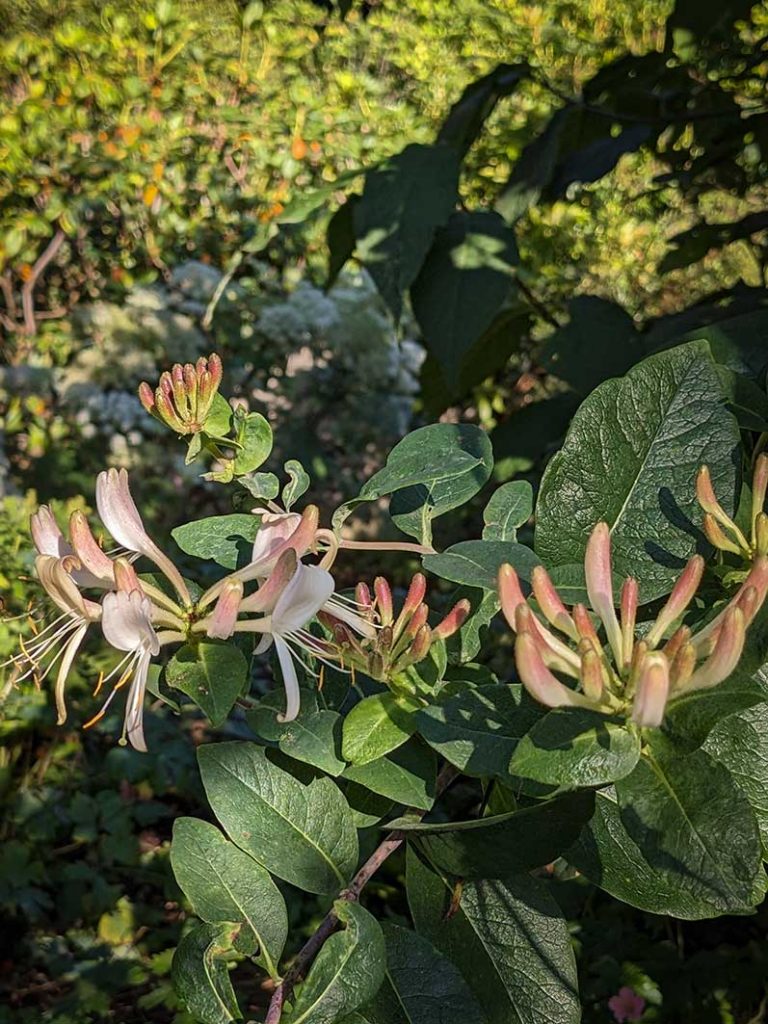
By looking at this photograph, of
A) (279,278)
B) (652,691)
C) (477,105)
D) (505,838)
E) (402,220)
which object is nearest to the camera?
(652,691)

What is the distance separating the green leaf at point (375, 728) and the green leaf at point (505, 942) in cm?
9

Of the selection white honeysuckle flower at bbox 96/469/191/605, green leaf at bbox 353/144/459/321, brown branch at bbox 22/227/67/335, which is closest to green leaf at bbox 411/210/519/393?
green leaf at bbox 353/144/459/321

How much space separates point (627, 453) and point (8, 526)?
1.62 m

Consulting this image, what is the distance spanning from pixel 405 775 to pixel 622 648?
113mm

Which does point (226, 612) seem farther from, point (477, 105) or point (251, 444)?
point (477, 105)

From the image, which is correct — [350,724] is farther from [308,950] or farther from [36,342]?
[36,342]

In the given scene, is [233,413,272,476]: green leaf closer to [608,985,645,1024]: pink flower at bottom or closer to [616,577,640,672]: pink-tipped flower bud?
[616,577,640,672]: pink-tipped flower bud

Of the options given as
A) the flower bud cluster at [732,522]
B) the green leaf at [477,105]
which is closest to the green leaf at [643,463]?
the flower bud cluster at [732,522]

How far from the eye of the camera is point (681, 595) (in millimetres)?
406

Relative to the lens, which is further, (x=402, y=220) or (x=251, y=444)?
(x=402, y=220)

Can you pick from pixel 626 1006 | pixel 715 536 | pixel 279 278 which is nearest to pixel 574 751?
pixel 715 536

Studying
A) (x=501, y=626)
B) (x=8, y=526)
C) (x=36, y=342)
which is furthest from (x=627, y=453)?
(x=36, y=342)

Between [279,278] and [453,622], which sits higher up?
[453,622]

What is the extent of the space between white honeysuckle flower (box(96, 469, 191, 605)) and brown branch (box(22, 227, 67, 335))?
2.72m
